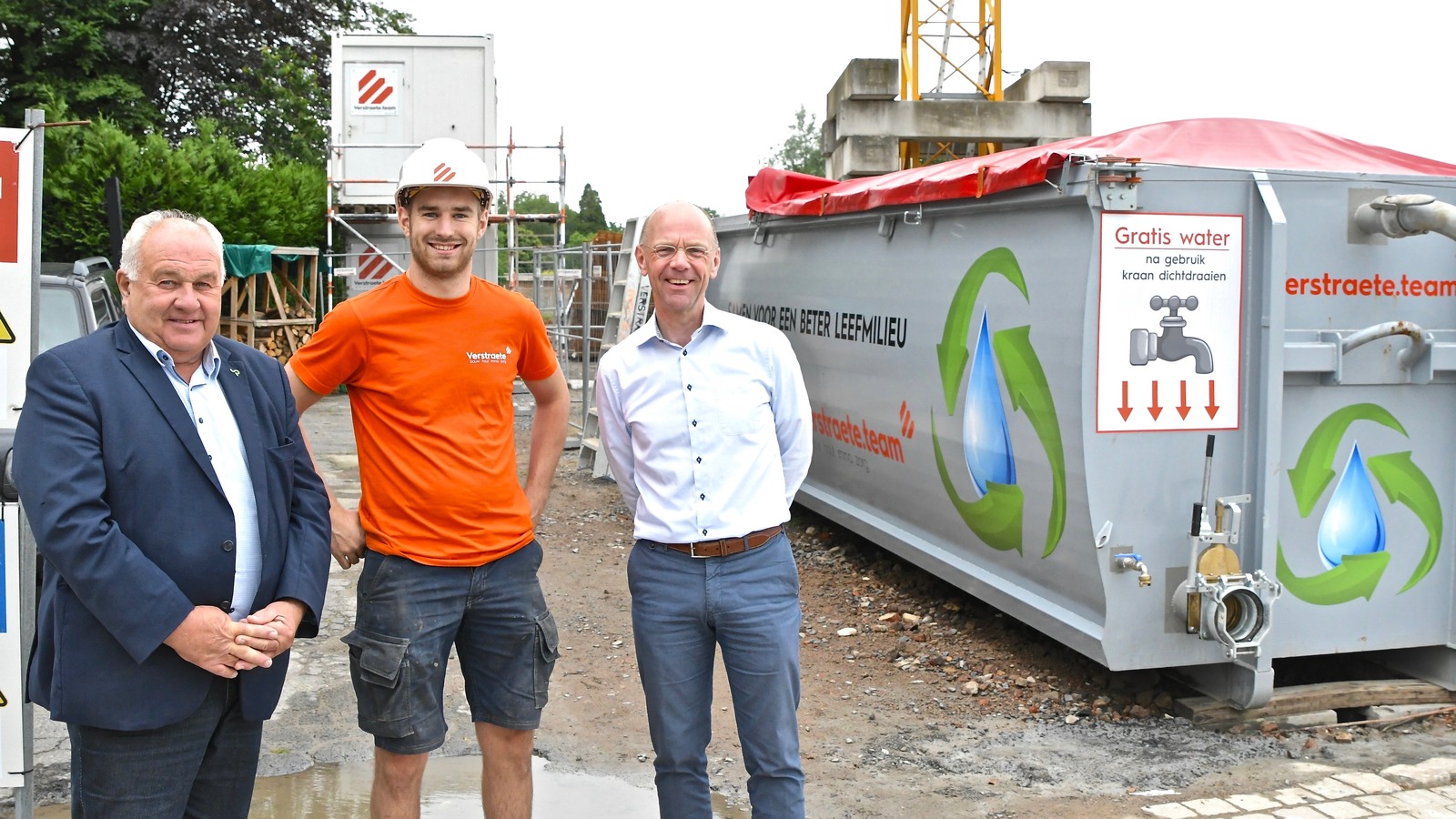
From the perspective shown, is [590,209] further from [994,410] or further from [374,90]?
[994,410]

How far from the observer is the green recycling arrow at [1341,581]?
5.51 m

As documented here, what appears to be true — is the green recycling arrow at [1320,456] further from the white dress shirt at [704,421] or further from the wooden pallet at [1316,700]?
the white dress shirt at [704,421]

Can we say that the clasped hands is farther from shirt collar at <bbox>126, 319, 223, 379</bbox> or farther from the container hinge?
the container hinge

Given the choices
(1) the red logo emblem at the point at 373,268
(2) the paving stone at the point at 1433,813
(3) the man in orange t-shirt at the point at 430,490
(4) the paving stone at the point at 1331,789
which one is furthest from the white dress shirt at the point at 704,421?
(1) the red logo emblem at the point at 373,268

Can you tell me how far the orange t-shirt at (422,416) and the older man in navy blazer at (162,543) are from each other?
0.43m

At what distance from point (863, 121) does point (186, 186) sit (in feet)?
48.7

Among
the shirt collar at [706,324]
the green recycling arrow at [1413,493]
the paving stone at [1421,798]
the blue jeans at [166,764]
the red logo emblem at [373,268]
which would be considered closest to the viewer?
the blue jeans at [166,764]

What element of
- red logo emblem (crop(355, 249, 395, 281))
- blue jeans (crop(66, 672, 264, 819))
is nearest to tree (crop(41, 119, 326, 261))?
red logo emblem (crop(355, 249, 395, 281))

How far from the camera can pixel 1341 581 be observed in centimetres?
558

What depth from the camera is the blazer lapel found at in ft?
9.24

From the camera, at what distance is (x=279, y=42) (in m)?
27.4

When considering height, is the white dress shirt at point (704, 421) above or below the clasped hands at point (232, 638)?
above

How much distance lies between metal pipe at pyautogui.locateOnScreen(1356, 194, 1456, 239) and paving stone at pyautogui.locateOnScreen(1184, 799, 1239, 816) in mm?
2500

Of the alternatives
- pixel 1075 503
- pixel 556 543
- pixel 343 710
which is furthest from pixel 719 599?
pixel 556 543
